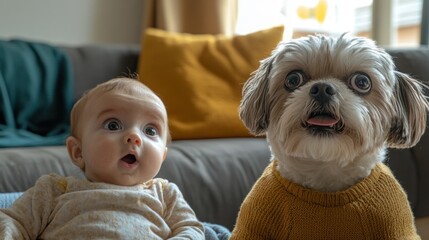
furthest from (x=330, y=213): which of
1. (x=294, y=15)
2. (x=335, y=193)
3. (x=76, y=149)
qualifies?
(x=294, y=15)

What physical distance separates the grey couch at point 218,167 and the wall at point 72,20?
2.36 ft

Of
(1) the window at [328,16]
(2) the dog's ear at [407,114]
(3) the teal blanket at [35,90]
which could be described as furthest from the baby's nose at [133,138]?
(1) the window at [328,16]

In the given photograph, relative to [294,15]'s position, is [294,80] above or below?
above

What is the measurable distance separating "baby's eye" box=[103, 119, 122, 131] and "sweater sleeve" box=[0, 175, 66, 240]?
16 cm

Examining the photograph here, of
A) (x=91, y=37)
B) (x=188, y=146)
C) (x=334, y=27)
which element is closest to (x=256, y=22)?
(x=334, y=27)

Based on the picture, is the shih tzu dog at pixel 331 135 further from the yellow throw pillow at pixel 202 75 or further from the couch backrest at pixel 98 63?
the couch backrest at pixel 98 63

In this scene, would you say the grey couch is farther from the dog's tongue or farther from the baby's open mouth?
the dog's tongue

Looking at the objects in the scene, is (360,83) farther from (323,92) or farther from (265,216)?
(265,216)

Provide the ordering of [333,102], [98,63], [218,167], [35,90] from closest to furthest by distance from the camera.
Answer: [333,102] → [218,167] → [35,90] → [98,63]

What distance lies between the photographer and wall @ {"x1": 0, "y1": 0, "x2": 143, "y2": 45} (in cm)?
266

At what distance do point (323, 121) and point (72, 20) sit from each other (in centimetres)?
212

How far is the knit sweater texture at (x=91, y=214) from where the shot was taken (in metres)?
1.03

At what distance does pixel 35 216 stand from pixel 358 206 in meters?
0.62

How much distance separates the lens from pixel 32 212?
1.06 m
